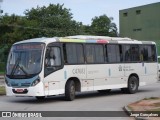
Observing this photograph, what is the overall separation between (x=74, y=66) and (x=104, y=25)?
3064 inches

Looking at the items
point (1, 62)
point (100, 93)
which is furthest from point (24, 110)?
point (1, 62)

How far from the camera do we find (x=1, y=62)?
7319 centimetres

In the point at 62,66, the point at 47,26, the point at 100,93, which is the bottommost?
the point at 100,93

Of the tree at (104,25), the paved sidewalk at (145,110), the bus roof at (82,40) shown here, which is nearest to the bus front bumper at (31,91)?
the bus roof at (82,40)

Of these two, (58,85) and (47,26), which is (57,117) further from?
(47,26)

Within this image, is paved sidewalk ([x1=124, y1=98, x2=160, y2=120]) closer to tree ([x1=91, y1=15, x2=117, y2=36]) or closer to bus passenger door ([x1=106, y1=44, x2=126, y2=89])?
bus passenger door ([x1=106, y1=44, x2=126, y2=89])

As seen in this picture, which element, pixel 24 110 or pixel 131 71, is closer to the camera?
pixel 24 110

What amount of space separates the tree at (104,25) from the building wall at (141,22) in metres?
7.38

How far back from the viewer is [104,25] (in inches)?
3875

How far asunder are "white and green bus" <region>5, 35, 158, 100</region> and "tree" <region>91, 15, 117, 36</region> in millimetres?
69692

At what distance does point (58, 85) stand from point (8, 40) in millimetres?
54293

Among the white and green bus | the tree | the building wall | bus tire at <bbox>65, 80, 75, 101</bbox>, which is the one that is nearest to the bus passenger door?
the white and green bus

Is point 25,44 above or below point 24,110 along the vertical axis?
above

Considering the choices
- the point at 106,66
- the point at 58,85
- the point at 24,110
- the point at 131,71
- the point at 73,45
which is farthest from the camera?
the point at 131,71
